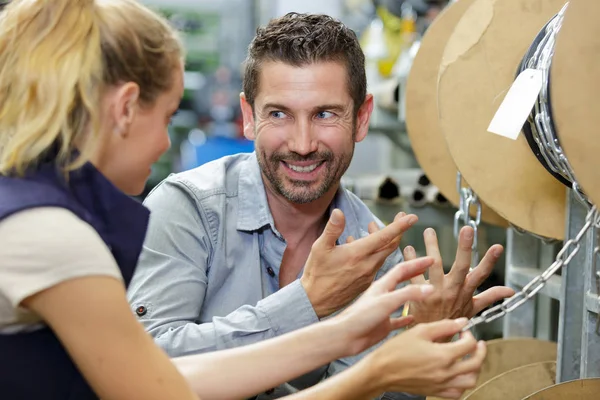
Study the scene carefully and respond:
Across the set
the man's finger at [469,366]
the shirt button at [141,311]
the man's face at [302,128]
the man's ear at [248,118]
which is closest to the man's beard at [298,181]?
the man's face at [302,128]

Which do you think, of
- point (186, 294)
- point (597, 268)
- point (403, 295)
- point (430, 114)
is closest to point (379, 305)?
point (403, 295)

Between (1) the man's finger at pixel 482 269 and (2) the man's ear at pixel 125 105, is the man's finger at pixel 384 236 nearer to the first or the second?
(1) the man's finger at pixel 482 269

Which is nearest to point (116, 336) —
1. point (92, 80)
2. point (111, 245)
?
Result: point (111, 245)

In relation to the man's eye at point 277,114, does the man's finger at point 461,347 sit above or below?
below

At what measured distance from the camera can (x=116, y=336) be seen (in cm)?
105

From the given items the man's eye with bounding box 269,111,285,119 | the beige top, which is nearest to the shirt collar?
the man's eye with bounding box 269,111,285,119

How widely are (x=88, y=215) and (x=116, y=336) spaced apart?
16cm

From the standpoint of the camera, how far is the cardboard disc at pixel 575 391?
1324 millimetres

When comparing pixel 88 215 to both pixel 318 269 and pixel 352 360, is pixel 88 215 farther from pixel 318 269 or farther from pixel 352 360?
pixel 352 360

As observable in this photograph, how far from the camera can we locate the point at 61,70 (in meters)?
1.05

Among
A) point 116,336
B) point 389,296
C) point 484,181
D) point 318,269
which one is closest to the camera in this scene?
point 116,336

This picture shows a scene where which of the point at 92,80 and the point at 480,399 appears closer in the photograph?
the point at 92,80

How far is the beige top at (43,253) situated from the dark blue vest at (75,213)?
2 cm

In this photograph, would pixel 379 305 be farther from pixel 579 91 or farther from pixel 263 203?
pixel 263 203
